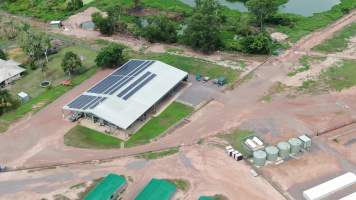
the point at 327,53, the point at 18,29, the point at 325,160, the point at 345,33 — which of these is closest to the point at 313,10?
the point at 345,33

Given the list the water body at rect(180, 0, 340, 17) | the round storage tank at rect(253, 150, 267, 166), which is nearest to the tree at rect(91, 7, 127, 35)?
the water body at rect(180, 0, 340, 17)

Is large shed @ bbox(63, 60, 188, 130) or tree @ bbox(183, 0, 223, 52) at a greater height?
tree @ bbox(183, 0, 223, 52)

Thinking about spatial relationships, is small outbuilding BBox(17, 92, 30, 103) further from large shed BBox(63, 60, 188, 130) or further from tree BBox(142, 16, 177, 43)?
tree BBox(142, 16, 177, 43)

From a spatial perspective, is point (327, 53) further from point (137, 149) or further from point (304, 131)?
point (137, 149)

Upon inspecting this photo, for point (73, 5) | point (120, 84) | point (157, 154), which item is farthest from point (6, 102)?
point (73, 5)

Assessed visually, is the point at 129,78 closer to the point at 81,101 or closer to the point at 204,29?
the point at 81,101

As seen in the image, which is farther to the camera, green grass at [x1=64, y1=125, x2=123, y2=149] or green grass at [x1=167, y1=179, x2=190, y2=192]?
green grass at [x1=64, y1=125, x2=123, y2=149]

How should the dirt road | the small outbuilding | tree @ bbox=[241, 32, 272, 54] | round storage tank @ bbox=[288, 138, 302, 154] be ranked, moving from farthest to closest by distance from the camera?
tree @ bbox=[241, 32, 272, 54], the small outbuilding, the dirt road, round storage tank @ bbox=[288, 138, 302, 154]
